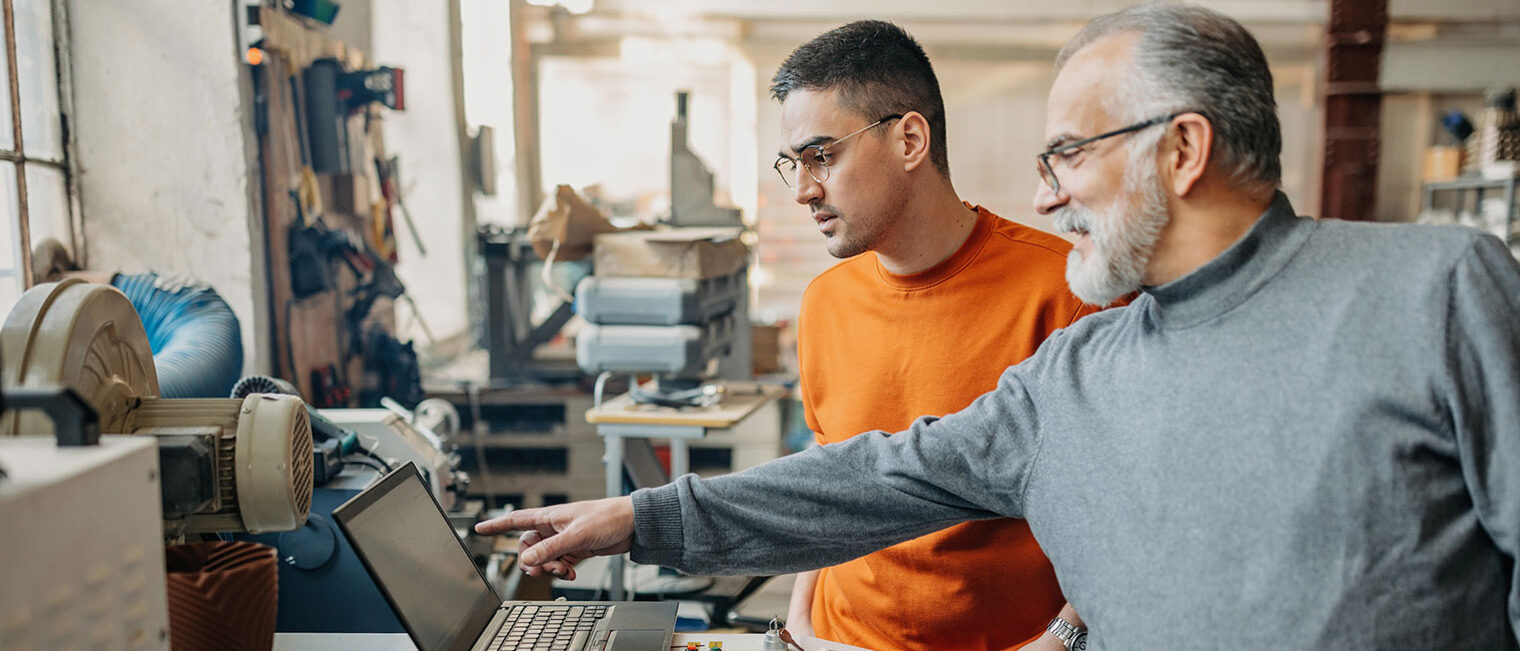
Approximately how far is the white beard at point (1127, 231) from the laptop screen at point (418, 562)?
0.82 m

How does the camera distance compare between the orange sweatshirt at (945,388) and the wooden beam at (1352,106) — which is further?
the wooden beam at (1352,106)

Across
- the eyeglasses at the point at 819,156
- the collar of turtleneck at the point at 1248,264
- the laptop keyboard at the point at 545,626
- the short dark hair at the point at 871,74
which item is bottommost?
the laptop keyboard at the point at 545,626

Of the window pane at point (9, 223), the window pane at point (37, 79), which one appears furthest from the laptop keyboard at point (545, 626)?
the window pane at point (37, 79)

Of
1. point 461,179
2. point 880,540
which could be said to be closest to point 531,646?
point 880,540

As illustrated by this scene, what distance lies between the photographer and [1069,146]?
3.41ft

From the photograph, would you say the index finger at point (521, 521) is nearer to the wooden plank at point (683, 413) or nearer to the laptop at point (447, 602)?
the laptop at point (447, 602)

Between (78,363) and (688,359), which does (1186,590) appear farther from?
(688,359)

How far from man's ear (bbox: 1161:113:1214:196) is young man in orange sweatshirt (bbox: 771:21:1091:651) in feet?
1.42

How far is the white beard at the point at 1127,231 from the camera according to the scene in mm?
989

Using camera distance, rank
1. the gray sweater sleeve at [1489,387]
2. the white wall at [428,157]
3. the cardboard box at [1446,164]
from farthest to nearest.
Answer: the cardboard box at [1446,164], the white wall at [428,157], the gray sweater sleeve at [1489,387]

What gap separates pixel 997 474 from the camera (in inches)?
46.8

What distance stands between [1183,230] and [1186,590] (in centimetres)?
36

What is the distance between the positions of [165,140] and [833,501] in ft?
7.08

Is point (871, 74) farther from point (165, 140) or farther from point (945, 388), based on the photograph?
point (165, 140)
